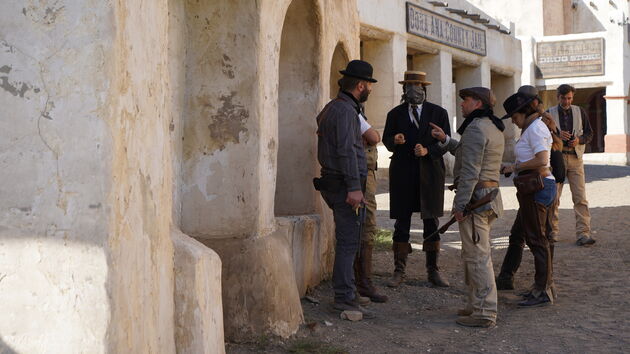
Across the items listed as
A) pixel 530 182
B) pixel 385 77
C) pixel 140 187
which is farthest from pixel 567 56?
pixel 140 187

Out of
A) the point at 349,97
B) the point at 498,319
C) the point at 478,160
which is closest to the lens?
the point at 478,160

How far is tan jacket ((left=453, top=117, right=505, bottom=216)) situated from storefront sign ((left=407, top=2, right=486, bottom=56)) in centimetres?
1119

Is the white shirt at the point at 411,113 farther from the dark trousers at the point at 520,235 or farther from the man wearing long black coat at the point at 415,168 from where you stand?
the dark trousers at the point at 520,235

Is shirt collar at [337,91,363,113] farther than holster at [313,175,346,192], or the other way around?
shirt collar at [337,91,363,113]

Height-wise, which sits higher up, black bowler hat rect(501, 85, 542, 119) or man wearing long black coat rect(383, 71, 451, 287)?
black bowler hat rect(501, 85, 542, 119)

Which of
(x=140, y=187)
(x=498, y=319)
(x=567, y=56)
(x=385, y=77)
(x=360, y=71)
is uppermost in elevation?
(x=567, y=56)

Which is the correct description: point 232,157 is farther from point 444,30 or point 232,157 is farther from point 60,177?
point 444,30

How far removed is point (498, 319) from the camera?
18.5 feet

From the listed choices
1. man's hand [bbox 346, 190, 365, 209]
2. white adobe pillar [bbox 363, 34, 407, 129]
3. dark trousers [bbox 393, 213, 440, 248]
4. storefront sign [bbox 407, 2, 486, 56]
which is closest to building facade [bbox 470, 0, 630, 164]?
storefront sign [bbox 407, 2, 486, 56]

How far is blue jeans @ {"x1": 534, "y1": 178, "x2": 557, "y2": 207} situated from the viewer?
19.6ft

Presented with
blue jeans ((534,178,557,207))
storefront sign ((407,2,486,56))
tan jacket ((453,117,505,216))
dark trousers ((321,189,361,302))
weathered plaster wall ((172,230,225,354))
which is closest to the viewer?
weathered plaster wall ((172,230,225,354))

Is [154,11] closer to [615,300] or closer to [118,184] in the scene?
[118,184]

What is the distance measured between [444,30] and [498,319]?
1309 centimetres

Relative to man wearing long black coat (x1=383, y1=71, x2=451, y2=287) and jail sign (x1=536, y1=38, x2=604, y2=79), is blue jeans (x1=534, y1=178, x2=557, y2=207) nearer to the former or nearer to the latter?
man wearing long black coat (x1=383, y1=71, x2=451, y2=287)
